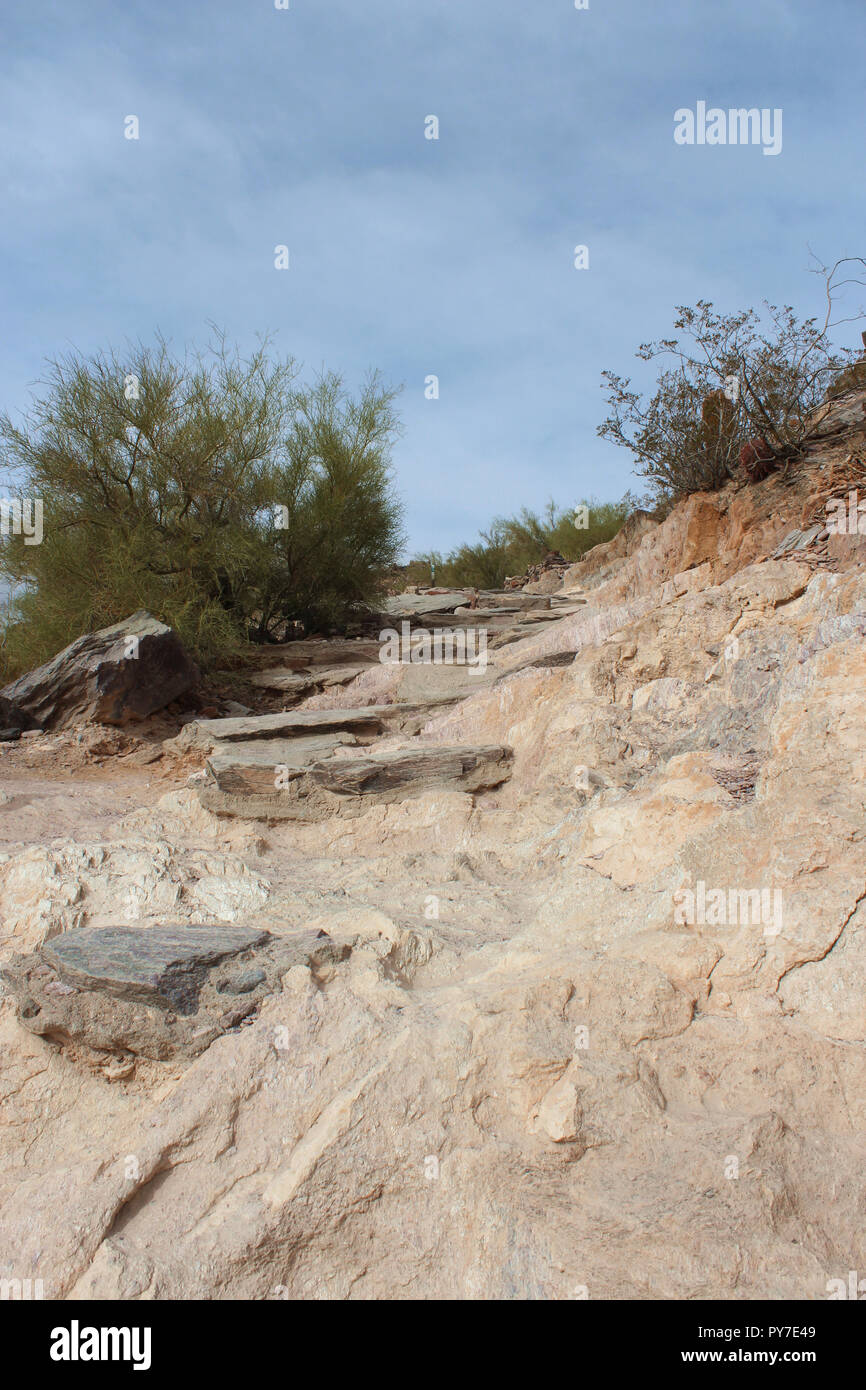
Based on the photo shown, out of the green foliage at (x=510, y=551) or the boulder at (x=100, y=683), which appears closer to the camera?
the boulder at (x=100, y=683)

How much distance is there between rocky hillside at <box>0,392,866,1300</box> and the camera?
2.06 meters

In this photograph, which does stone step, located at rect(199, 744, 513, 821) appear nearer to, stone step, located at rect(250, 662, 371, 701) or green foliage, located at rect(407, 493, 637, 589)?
stone step, located at rect(250, 662, 371, 701)

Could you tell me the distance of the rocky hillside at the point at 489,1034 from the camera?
206cm

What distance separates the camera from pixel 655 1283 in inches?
74.5

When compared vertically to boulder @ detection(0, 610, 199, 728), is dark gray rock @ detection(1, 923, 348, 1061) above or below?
below

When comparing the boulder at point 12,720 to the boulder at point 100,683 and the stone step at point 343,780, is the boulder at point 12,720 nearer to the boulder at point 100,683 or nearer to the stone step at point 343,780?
the boulder at point 100,683

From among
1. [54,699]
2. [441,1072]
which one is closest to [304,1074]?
[441,1072]

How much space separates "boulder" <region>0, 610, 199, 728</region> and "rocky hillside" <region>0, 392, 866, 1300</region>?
3.48m

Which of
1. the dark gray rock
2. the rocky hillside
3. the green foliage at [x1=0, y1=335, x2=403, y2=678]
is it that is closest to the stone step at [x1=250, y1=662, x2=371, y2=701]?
the green foliage at [x1=0, y1=335, x2=403, y2=678]

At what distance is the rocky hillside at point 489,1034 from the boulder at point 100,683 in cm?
348

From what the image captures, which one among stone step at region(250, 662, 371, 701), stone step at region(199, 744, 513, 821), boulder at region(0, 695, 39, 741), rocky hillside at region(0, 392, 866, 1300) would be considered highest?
stone step at region(250, 662, 371, 701)

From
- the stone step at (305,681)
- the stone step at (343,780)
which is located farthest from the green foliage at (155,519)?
the stone step at (343,780)

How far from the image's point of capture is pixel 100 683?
7523 mm

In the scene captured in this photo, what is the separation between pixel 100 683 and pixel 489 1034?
6.11m
